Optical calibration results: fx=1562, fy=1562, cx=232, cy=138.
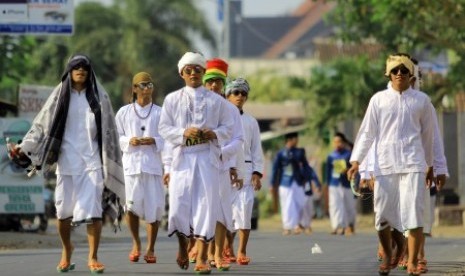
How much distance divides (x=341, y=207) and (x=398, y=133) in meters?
14.8

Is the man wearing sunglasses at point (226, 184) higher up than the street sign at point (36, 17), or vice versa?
the street sign at point (36, 17)

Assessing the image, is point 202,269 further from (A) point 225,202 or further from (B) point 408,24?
(B) point 408,24

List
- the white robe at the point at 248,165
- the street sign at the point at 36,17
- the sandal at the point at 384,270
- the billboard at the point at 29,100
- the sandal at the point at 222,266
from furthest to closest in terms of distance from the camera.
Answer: the billboard at the point at 29,100, the street sign at the point at 36,17, the white robe at the point at 248,165, the sandal at the point at 222,266, the sandal at the point at 384,270

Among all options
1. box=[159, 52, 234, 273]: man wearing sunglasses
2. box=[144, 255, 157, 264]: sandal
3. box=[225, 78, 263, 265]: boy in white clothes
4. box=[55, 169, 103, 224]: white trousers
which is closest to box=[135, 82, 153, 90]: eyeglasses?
box=[225, 78, 263, 265]: boy in white clothes

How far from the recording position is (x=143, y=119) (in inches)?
678

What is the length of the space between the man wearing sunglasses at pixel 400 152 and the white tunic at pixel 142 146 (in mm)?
3581

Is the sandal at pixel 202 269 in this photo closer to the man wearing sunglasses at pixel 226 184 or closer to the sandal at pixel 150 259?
the man wearing sunglasses at pixel 226 184

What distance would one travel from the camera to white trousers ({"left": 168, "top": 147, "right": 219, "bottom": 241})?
Answer: 1435cm

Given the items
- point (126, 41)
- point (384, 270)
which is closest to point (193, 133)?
point (384, 270)

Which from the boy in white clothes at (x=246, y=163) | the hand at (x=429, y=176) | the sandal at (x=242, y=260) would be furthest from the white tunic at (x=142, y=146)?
the hand at (x=429, y=176)

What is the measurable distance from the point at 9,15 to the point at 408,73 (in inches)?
528

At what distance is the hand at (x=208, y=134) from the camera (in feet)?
47.4

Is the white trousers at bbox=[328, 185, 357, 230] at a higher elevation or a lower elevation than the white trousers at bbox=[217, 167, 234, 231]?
lower

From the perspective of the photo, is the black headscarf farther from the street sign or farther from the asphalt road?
the street sign
